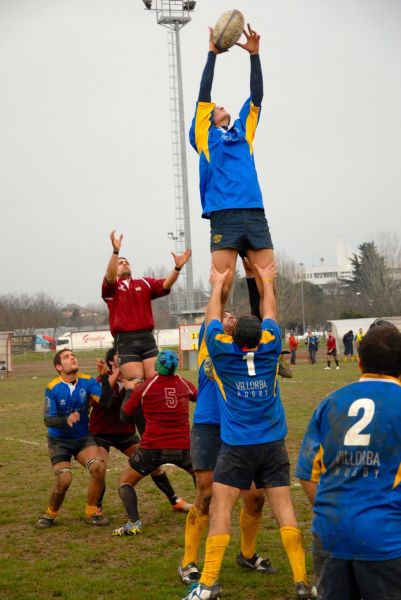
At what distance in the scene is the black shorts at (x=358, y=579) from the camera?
3.59 metres

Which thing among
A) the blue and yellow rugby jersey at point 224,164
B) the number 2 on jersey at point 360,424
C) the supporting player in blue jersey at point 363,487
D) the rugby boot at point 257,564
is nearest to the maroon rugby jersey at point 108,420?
the rugby boot at point 257,564

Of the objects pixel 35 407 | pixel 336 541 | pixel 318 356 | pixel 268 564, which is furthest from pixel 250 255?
pixel 318 356

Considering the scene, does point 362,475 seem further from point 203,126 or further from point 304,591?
point 203,126

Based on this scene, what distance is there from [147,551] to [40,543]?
4.03 ft

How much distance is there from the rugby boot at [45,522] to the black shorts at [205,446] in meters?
2.93

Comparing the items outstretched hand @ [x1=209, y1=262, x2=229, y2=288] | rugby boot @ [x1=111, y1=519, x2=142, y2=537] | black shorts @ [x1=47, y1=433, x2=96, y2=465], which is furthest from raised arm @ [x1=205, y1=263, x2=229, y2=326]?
black shorts @ [x1=47, y1=433, x2=96, y2=465]

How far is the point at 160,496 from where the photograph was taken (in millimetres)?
10234

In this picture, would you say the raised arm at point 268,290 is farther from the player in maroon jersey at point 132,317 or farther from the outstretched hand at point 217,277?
the player in maroon jersey at point 132,317

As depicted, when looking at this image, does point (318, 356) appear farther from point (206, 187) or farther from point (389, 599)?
point (389, 599)

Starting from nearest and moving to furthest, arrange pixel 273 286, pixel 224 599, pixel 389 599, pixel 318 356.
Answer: pixel 389 599
pixel 224 599
pixel 273 286
pixel 318 356

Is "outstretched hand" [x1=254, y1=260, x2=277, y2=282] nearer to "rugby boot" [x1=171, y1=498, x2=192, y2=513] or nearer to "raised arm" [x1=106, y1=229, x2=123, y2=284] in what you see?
"raised arm" [x1=106, y1=229, x2=123, y2=284]

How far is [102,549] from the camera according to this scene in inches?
305

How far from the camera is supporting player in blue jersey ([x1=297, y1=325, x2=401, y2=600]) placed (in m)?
3.61

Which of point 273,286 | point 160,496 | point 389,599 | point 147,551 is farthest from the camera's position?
point 160,496
